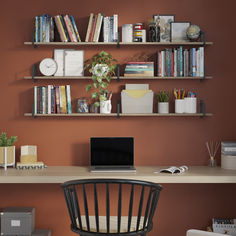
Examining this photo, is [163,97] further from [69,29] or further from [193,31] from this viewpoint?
[69,29]

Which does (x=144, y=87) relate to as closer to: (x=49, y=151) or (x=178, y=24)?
(x=178, y=24)

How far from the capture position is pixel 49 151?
12.0 feet

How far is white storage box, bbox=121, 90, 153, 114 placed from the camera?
3541 millimetres

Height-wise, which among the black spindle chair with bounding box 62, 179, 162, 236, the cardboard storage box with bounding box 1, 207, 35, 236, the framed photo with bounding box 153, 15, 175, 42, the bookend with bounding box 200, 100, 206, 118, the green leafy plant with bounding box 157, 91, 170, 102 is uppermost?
the framed photo with bounding box 153, 15, 175, 42

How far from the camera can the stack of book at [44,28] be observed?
350 cm

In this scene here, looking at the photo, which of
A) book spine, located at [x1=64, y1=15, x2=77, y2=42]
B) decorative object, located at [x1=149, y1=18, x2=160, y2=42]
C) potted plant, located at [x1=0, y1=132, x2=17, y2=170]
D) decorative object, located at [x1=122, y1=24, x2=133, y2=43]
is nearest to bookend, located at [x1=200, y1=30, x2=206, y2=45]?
decorative object, located at [x1=149, y1=18, x2=160, y2=42]

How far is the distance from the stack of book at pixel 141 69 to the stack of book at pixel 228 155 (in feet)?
2.98

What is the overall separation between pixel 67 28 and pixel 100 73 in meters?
0.51

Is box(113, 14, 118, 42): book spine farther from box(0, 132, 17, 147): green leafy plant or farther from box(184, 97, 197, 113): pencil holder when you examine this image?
box(0, 132, 17, 147): green leafy plant

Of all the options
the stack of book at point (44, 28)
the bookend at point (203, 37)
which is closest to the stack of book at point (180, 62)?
the bookend at point (203, 37)

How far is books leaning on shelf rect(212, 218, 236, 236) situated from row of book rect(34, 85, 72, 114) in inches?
65.0

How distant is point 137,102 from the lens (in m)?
3.54

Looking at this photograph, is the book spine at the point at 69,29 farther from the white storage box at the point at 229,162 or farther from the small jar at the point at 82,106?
the white storage box at the point at 229,162

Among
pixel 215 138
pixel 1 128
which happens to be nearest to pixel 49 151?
pixel 1 128
